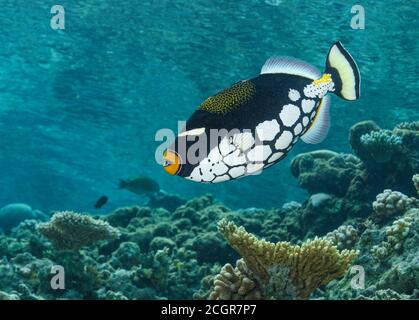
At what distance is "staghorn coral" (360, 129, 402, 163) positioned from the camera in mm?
8141

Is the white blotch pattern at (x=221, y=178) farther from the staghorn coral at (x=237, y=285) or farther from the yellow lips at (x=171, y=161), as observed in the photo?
the staghorn coral at (x=237, y=285)

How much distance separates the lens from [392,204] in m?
6.66

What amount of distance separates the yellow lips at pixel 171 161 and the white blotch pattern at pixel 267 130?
380 mm

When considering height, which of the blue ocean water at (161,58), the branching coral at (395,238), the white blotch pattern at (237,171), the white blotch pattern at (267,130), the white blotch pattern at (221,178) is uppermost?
the blue ocean water at (161,58)

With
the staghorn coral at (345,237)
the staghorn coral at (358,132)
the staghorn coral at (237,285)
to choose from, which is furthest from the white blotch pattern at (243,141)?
the staghorn coral at (358,132)

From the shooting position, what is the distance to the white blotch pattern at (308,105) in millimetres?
1885

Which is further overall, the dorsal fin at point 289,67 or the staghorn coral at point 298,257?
the staghorn coral at point 298,257

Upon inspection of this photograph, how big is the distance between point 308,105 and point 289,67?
0.22 meters

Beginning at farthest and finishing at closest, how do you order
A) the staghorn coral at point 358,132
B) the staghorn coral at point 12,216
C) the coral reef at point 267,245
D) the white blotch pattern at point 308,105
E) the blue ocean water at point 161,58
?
the staghorn coral at point 12,216, the blue ocean water at point 161,58, the staghorn coral at point 358,132, the coral reef at point 267,245, the white blotch pattern at point 308,105

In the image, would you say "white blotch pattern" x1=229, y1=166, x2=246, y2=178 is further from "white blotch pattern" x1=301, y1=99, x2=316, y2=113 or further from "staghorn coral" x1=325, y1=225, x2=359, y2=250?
"staghorn coral" x1=325, y1=225, x2=359, y2=250

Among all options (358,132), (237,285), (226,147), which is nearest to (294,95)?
(226,147)

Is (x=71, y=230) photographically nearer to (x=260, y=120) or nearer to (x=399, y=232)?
(x=399, y=232)

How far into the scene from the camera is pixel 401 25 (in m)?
15.0
